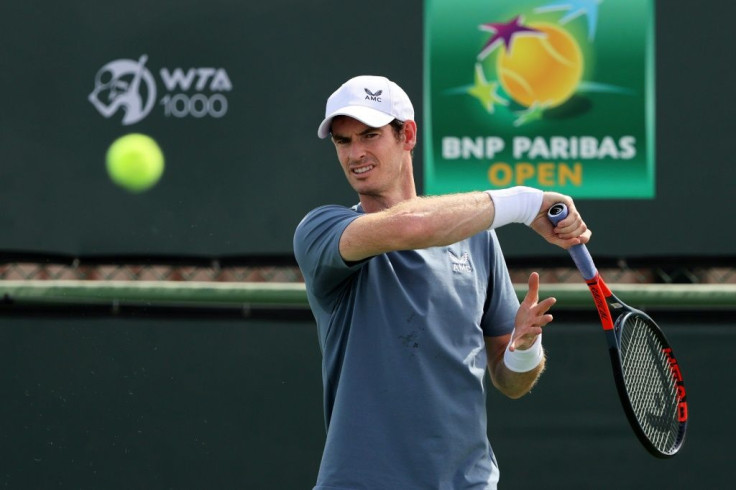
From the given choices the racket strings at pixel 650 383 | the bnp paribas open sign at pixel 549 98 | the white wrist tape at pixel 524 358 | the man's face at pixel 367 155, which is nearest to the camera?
the man's face at pixel 367 155

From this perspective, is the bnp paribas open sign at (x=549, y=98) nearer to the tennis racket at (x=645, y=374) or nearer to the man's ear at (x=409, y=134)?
the tennis racket at (x=645, y=374)

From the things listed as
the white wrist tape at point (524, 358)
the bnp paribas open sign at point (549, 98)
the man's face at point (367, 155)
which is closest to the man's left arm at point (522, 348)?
the white wrist tape at point (524, 358)

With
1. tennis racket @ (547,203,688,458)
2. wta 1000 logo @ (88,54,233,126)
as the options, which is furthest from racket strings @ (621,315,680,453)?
wta 1000 logo @ (88,54,233,126)

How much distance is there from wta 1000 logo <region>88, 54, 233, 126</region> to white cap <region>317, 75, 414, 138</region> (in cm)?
133

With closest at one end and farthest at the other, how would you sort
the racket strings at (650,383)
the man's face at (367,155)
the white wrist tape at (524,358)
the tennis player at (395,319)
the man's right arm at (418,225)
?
the man's right arm at (418,225) < the tennis player at (395,319) < the man's face at (367,155) < the white wrist tape at (524,358) < the racket strings at (650,383)

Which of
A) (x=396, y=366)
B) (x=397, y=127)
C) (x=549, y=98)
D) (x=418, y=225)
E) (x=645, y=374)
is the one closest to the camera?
(x=418, y=225)

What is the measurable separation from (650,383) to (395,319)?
31.8 inches

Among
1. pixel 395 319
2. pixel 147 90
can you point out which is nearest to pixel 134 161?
pixel 147 90

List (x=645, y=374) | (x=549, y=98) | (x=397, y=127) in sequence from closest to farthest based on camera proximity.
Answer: (x=397, y=127) < (x=645, y=374) < (x=549, y=98)

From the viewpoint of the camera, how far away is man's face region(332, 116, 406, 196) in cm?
296

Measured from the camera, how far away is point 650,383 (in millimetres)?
3334

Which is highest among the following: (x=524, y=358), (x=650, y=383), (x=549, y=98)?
(x=549, y=98)

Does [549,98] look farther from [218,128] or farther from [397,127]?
[397,127]

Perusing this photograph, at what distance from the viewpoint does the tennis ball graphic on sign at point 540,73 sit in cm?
420
